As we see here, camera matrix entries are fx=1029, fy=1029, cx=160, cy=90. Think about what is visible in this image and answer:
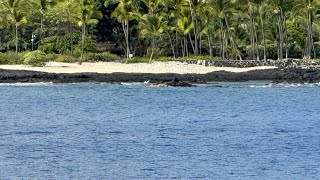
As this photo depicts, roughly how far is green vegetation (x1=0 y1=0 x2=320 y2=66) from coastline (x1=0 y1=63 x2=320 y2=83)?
158 inches

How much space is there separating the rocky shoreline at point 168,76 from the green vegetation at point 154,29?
5.31 meters

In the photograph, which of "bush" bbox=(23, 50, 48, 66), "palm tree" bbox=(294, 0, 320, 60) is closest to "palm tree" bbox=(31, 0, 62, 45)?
"bush" bbox=(23, 50, 48, 66)

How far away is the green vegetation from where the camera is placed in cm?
8812

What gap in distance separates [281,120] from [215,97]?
14.8m

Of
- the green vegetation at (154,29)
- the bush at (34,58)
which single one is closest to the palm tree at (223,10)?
the green vegetation at (154,29)

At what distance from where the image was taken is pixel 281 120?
54406mm

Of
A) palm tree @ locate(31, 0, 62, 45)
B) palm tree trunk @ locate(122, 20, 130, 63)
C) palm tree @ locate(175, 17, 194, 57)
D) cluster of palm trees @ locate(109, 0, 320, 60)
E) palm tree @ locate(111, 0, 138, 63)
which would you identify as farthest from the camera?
palm tree @ locate(31, 0, 62, 45)

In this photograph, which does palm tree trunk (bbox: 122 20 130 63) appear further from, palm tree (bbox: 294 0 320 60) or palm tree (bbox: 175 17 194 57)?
palm tree (bbox: 294 0 320 60)

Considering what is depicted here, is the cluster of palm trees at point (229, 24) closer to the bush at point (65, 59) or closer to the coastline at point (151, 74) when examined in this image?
the coastline at point (151, 74)

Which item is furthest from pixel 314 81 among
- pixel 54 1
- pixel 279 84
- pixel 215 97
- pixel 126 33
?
pixel 54 1

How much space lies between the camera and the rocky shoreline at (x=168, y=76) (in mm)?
78562

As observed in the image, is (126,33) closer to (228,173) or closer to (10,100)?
(10,100)

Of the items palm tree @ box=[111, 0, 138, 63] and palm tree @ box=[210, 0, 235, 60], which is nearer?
palm tree @ box=[210, 0, 235, 60]

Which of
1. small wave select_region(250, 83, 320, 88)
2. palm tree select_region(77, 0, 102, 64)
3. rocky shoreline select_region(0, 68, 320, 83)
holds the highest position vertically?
palm tree select_region(77, 0, 102, 64)
